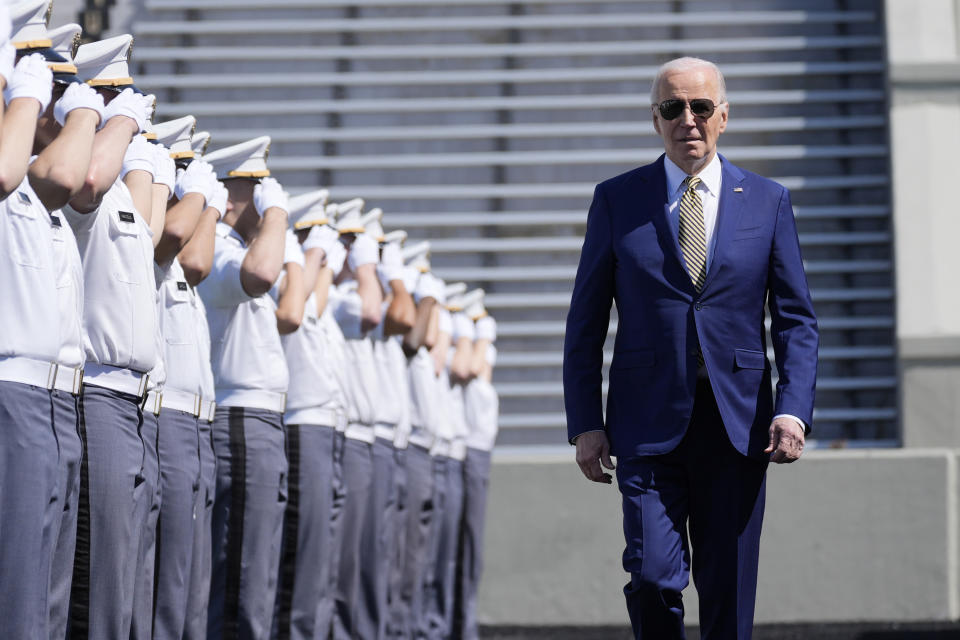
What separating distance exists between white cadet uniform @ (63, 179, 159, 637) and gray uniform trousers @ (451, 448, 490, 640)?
228 inches

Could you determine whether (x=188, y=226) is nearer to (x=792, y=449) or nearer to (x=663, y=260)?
(x=663, y=260)

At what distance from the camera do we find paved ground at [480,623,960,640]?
9.83m

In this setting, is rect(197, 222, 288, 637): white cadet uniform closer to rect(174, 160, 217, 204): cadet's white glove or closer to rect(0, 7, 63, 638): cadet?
rect(174, 160, 217, 204): cadet's white glove

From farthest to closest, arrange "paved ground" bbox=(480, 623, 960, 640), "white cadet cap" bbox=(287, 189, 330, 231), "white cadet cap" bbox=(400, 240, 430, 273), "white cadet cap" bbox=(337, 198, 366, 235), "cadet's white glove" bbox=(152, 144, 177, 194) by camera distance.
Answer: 1. "paved ground" bbox=(480, 623, 960, 640)
2. "white cadet cap" bbox=(400, 240, 430, 273)
3. "white cadet cap" bbox=(337, 198, 366, 235)
4. "white cadet cap" bbox=(287, 189, 330, 231)
5. "cadet's white glove" bbox=(152, 144, 177, 194)

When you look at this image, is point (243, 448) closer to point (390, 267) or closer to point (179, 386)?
point (179, 386)

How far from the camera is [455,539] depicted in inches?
406

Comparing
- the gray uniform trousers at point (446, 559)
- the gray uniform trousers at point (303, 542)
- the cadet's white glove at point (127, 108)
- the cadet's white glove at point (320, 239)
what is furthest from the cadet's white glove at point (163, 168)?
the gray uniform trousers at point (446, 559)

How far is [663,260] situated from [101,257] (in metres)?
1.55

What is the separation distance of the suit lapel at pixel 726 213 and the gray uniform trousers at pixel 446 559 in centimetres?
554

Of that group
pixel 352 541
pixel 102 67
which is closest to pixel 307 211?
pixel 352 541

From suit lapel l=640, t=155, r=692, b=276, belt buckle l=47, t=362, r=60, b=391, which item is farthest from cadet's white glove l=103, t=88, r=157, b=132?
suit lapel l=640, t=155, r=692, b=276

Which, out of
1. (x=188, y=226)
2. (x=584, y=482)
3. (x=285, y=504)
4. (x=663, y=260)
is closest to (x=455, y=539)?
(x=584, y=482)

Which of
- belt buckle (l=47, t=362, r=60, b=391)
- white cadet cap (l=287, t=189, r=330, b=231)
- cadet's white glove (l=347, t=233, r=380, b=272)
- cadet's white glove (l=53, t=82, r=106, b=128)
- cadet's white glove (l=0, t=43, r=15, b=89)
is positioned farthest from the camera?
cadet's white glove (l=347, t=233, r=380, b=272)

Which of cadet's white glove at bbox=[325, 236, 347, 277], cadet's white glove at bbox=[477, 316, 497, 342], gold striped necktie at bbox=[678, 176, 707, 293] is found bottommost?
cadet's white glove at bbox=[477, 316, 497, 342]
